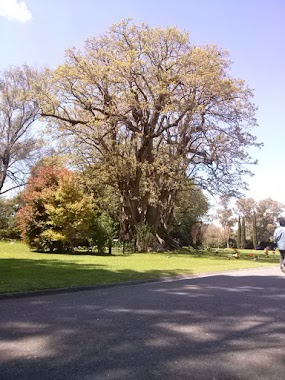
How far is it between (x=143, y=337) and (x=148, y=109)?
75.9 feet

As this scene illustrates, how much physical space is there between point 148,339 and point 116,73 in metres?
23.4

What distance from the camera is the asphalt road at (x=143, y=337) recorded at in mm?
3656

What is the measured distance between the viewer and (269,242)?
7044cm

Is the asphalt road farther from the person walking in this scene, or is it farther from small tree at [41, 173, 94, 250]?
small tree at [41, 173, 94, 250]

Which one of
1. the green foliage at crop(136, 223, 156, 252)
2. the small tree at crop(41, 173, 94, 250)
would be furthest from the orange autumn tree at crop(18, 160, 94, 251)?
the green foliage at crop(136, 223, 156, 252)

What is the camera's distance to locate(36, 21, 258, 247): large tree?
83.5 feet

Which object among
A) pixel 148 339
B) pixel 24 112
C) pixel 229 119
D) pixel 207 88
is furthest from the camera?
pixel 24 112

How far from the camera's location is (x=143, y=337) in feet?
15.4

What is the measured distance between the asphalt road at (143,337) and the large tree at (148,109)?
18.9 metres

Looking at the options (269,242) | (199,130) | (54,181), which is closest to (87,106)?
(54,181)

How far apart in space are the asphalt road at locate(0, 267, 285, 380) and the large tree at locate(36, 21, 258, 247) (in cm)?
1890

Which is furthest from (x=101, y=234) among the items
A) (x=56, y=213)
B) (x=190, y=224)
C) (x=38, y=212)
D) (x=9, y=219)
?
(x=190, y=224)

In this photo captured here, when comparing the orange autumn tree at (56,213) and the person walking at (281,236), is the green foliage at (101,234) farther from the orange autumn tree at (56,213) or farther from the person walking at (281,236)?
the person walking at (281,236)

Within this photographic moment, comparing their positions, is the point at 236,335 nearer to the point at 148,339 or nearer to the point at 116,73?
the point at 148,339
